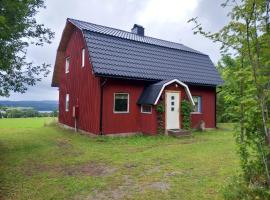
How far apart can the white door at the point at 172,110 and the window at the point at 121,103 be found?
2.21m

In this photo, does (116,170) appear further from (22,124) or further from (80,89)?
(22,124)

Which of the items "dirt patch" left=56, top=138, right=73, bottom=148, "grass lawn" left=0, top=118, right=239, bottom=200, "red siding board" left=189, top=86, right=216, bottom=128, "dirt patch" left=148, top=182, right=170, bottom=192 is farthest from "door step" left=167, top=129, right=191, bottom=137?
"dirt patch" left=148, top=182, right=170, bottom=192

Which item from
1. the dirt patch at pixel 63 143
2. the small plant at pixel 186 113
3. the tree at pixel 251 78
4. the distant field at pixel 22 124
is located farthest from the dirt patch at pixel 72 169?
the distant field at pixel 22 124

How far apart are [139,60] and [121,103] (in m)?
2.93

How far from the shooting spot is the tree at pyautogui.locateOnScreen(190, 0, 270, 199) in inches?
129

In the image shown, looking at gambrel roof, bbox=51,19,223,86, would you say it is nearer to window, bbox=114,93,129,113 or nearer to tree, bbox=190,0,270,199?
window, bbox=114,93,129,113

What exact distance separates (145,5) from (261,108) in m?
16.1

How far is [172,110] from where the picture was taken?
14391 millimetres

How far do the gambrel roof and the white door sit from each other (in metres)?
1.36

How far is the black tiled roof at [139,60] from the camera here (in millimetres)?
13750

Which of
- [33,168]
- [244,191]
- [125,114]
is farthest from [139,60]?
[244,191]

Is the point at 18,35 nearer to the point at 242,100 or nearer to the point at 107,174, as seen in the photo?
the point at 107,174

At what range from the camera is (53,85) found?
2202cm

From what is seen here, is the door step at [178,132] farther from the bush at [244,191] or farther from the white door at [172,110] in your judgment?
the bush at [244,191]
